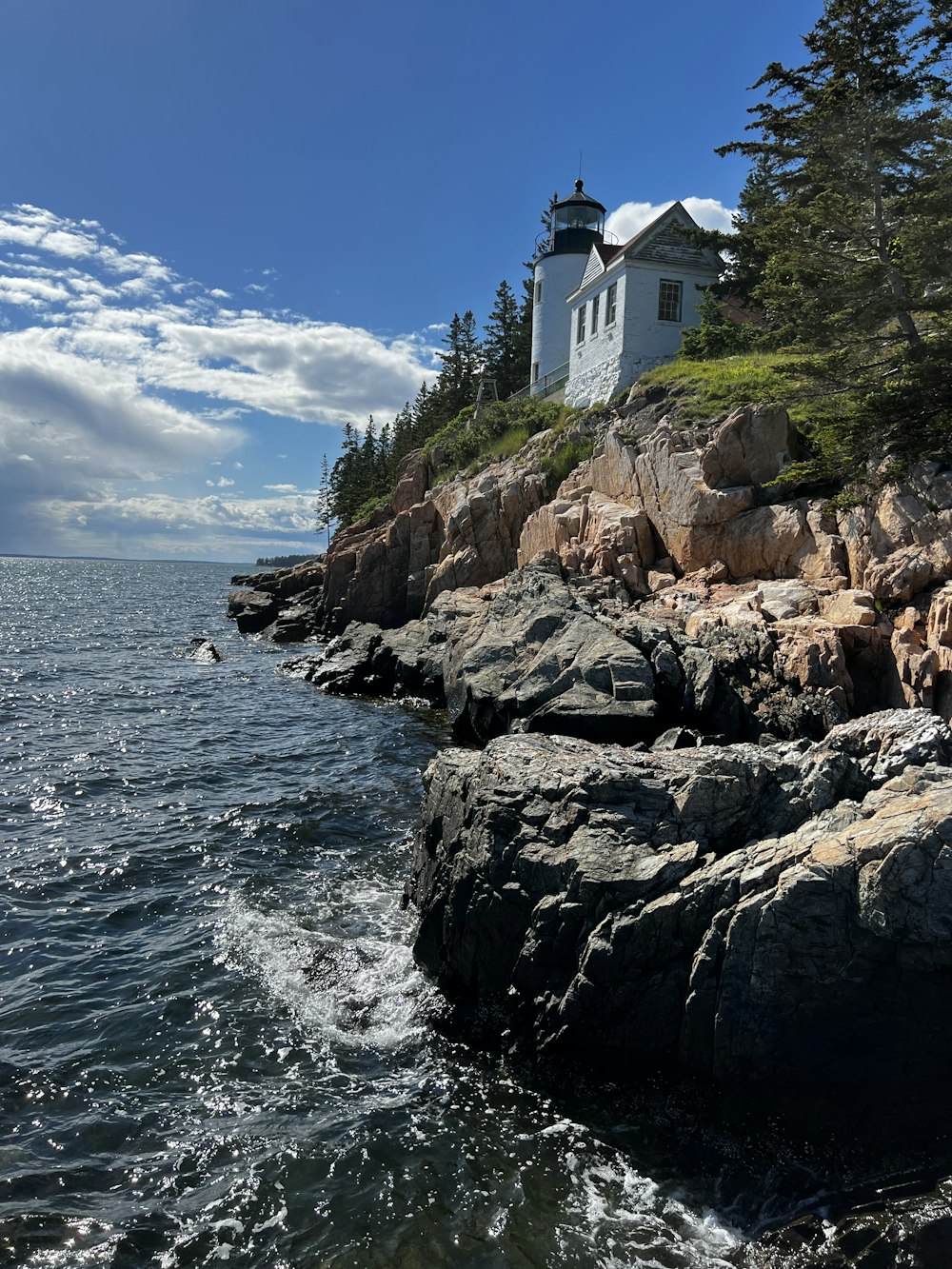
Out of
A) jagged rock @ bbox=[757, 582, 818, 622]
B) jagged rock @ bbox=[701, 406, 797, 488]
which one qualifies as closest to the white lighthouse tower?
jagged rock @ bbox=[701, 406, 797, 488]

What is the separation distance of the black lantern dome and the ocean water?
41.8 m

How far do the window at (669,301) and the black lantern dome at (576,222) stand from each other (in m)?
13.5

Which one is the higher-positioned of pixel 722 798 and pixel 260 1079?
pixel 722 798

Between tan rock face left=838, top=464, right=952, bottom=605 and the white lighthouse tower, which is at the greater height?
the white lighthouse tower

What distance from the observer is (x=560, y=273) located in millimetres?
47375

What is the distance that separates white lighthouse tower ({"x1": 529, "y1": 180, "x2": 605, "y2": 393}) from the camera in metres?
47.2

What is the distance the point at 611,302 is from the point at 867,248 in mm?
19224

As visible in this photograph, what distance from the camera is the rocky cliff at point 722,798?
7.60 m

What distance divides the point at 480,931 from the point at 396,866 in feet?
15.7

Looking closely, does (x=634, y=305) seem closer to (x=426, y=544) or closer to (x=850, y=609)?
(x=426, y=544)

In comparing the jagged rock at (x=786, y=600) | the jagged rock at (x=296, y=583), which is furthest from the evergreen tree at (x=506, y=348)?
the jagged rock at (x=786, y=600)

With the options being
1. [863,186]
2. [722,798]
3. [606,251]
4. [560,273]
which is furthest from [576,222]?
[722,798]

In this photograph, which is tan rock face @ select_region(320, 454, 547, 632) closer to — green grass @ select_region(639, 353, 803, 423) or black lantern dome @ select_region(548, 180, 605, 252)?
green grass @ select_region(639, 353, 803, 423)

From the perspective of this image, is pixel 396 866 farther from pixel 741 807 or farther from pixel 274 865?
pixel 741 807
